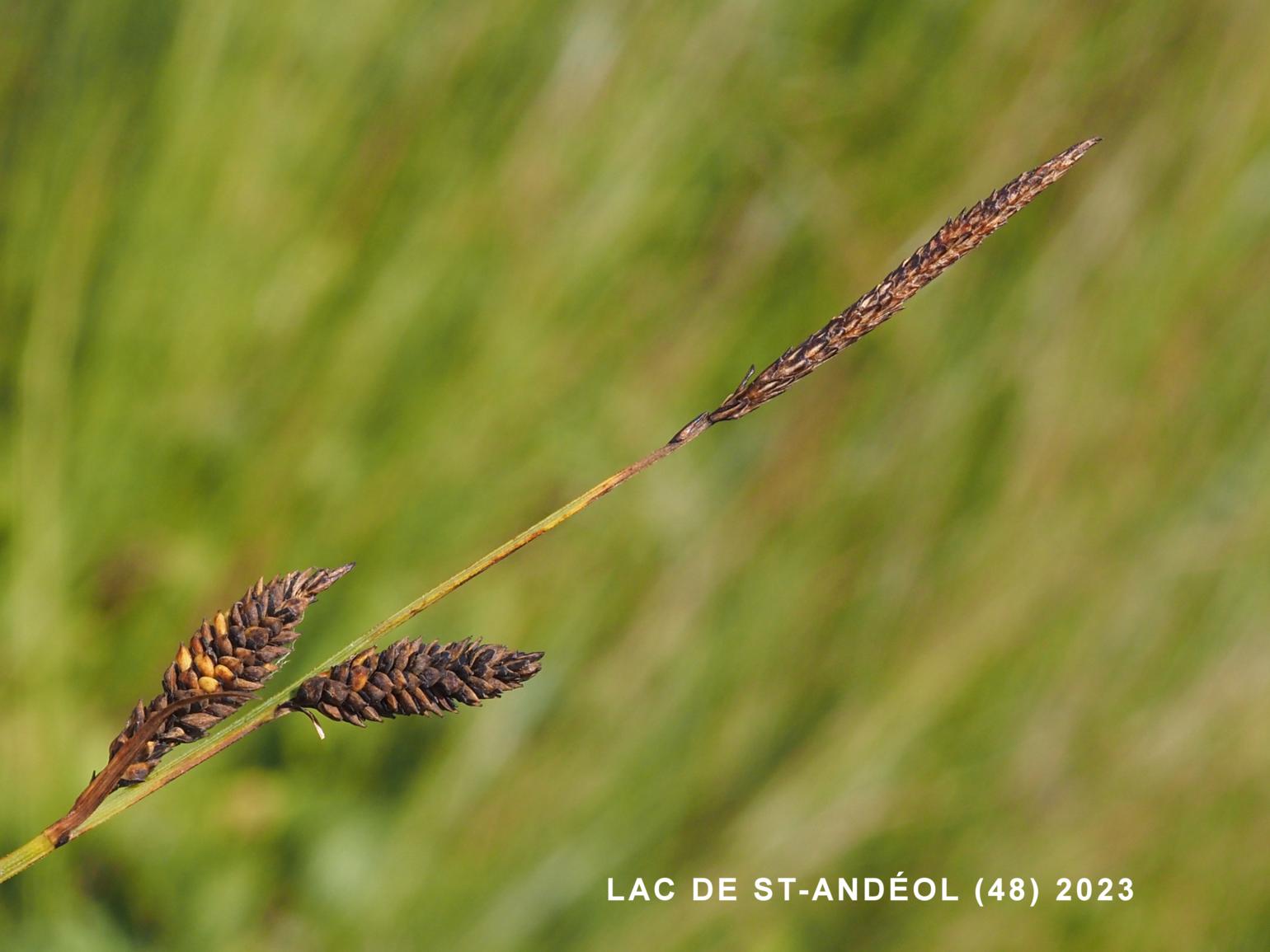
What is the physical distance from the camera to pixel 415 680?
0.44m

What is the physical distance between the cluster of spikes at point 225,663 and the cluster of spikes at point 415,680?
0.07ft

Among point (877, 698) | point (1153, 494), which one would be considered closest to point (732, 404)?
point (877, 698)

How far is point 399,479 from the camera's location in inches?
54.2

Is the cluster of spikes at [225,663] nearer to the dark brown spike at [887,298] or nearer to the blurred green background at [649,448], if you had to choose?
the dark brown spike at [887,298]

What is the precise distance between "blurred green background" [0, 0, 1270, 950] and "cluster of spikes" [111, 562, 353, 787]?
867 millimetres

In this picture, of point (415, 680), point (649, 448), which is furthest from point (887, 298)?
point (649, 448)

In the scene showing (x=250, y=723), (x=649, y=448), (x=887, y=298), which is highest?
(x=649, y=448)

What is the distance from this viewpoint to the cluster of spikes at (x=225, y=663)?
0.44 metres

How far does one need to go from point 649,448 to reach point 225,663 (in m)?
1.04

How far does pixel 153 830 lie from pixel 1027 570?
942mm

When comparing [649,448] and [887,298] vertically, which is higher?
[649,448]

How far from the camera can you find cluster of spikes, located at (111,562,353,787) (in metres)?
0.44

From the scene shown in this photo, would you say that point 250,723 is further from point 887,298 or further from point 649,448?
point 649,448

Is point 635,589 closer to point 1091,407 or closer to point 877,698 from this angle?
point 877,698
